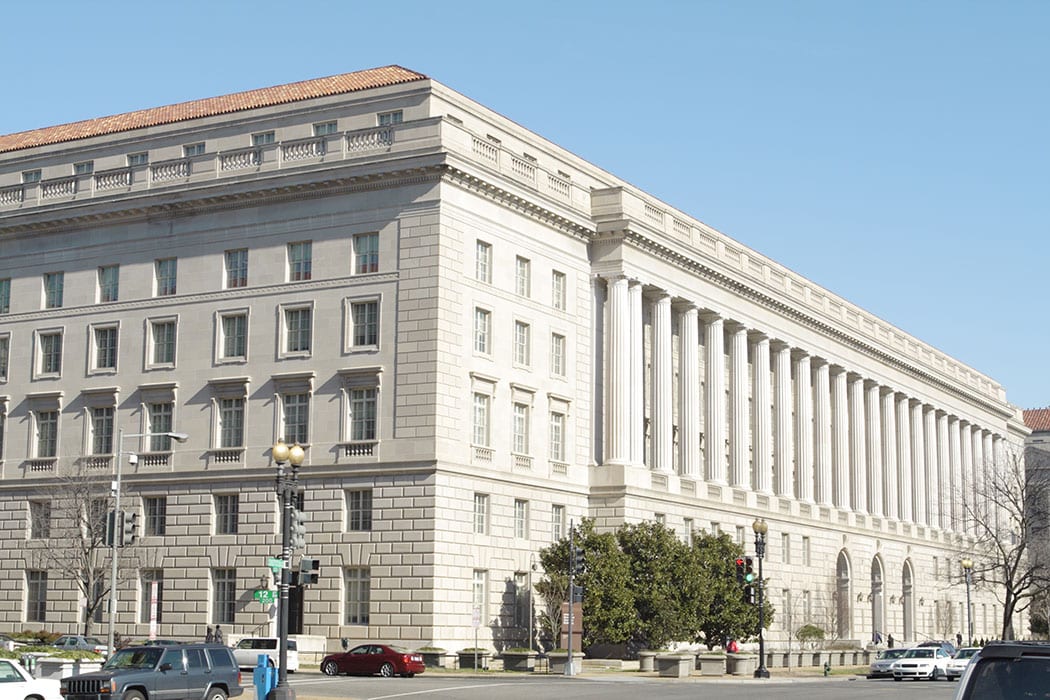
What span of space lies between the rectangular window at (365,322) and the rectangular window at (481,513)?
8681mm

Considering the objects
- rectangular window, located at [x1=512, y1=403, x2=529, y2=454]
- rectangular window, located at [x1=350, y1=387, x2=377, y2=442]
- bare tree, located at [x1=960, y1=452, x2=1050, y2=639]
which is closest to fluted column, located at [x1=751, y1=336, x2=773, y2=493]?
bare tree, located at [x1=960, y1=452, x2=1050, y2=639]

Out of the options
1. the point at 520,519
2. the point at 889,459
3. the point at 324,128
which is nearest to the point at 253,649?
the point at 520,519

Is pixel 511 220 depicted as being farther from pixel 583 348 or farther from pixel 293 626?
pixel 293 626

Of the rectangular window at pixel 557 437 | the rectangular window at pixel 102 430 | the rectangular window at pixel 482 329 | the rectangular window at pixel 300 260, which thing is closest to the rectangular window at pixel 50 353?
the rectangular window at pixel 102 430

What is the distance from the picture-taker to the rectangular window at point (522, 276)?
70.8m

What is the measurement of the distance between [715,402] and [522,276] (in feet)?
69.9

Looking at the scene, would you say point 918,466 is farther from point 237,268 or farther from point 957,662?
point 237,268

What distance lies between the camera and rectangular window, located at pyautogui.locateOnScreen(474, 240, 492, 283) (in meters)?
67.6

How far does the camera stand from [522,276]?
7144cm

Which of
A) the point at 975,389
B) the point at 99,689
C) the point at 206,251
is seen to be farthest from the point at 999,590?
the point at 99,689

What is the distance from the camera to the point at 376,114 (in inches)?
2785

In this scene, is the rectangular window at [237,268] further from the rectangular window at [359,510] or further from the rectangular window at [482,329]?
the rectangular window at [359,510]

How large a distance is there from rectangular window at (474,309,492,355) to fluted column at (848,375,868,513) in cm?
4985

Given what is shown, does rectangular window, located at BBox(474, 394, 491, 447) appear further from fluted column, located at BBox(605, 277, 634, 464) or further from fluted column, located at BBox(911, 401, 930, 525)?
fluted column, located at BBox(911, 401, 930, 525)
